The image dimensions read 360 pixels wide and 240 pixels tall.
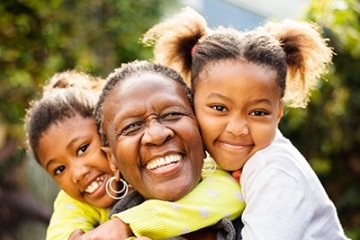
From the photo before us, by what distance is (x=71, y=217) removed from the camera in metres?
2.97

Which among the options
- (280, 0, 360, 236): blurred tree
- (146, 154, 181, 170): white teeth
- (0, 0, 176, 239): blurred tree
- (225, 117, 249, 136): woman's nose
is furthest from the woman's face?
(280, 0, 360, 236): blurred tree

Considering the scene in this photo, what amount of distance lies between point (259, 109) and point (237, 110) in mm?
75

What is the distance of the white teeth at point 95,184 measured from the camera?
2916mm

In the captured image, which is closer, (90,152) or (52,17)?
(90,152)

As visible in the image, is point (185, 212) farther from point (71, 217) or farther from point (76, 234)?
point (71, 217)

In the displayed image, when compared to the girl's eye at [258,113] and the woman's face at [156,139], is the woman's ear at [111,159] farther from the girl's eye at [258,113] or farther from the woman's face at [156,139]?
the girl's eye at [258,113]

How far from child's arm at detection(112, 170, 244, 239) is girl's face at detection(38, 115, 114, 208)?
1.27ft

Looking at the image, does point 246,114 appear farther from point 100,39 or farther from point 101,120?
point 100,39

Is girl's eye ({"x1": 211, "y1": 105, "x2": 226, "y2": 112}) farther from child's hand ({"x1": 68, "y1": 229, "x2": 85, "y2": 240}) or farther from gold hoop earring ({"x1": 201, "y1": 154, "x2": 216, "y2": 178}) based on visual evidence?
child's hand ({"x1": 68, "y1": 229, "x2": 85, "y2": 240})

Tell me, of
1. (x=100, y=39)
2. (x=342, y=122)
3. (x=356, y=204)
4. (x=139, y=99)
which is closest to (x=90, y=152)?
(x=139, y=99)

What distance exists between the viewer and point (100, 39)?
9312 millimetres

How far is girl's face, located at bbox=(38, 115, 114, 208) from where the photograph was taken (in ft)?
9.53

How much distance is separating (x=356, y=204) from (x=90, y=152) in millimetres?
5785

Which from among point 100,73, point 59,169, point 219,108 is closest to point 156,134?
point 219,108
